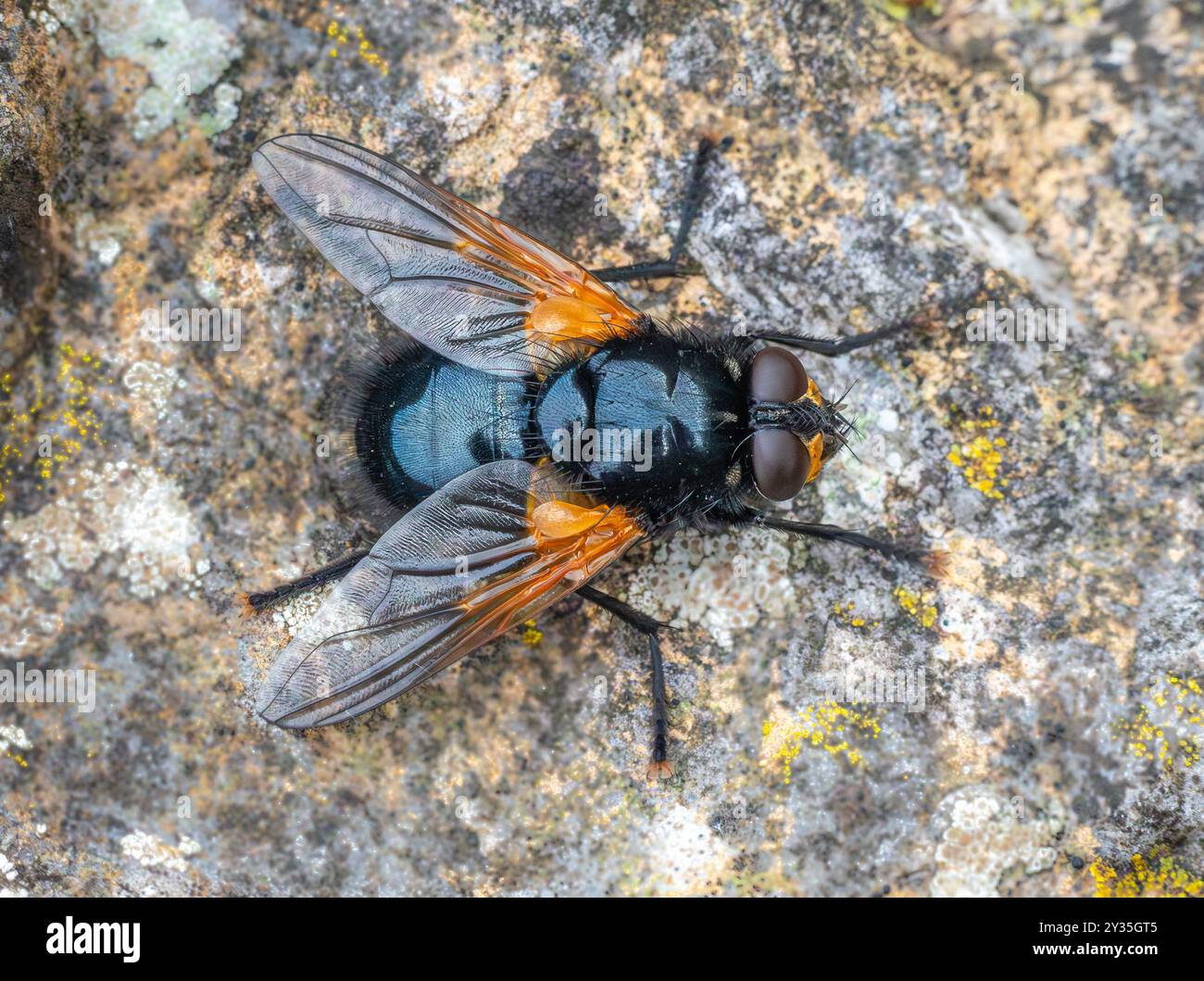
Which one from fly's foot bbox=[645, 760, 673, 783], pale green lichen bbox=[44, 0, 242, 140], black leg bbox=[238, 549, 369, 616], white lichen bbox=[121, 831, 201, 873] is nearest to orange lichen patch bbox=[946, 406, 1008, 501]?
fly's foot bbox=[645, 760, 673, 783]

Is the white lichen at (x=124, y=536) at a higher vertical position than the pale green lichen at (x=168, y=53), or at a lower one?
lower

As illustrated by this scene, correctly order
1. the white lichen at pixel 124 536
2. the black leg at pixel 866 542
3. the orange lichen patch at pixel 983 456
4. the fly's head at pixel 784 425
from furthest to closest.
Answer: the white lichen at pixel 124 536
the orange lichen patch at pixel 983 456
the black leg at pixel 866 542
the fly's head at pixel 784 425

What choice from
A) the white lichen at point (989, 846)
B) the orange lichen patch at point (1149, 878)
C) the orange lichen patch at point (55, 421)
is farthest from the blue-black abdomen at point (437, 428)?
the orange lichen patch at point (1149, 878)

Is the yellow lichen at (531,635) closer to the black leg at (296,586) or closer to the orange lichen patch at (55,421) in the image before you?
the black leg at (296,586)

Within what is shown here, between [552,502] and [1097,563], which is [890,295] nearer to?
[1097,563]

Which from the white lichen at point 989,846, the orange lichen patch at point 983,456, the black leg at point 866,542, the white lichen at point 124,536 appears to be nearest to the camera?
the white lichen at point 989,846

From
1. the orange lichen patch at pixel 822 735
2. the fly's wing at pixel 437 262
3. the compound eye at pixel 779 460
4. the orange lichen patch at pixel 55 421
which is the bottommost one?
the orange lichen patch at pixel 822 735
